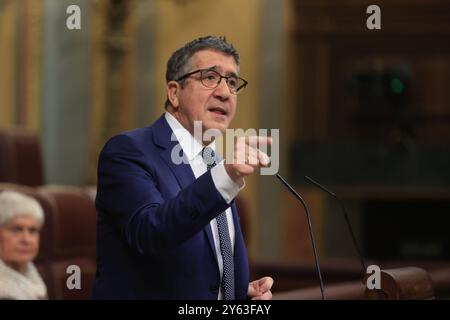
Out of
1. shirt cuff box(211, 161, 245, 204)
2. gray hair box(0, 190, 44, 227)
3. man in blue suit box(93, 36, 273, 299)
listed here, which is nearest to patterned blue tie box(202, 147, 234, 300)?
man in blue suit box(93, 36, 273, 299)

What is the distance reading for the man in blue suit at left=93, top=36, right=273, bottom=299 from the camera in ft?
3.84

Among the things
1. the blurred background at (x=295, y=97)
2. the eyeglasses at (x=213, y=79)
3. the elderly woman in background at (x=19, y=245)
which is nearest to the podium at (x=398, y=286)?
the eyeglasses at (x=213, y=79)

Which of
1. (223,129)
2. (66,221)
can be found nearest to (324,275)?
(66,221)

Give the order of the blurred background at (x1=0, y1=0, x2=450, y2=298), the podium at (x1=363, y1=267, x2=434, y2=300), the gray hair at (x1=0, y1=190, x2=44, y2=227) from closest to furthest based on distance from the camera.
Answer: the podium at (x1=363, y1=267, x2=434, y2=300)
the gray hair at (x1=0, y1=190, x2=44, y2=227)
the blurred background at (x1=0, y1=0, x2=450, y2=298)

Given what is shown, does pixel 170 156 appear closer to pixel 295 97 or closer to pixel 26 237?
pixel 26 237

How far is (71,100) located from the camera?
247 inches

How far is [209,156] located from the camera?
1.33m

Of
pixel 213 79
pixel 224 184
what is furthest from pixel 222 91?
pixel 224 184

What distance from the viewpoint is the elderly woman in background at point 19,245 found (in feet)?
8.16

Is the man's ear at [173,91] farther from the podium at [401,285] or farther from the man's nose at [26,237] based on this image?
the man's nose at [26,237]

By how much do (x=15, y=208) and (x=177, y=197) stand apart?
1.53 metres

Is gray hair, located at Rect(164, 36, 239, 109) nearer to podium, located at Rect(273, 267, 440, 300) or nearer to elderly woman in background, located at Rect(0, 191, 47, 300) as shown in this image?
podium, located at Rect(273, 267, 440, 300)

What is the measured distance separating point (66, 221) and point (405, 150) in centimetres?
315

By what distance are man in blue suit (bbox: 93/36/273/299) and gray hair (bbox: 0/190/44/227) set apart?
1.33 m
